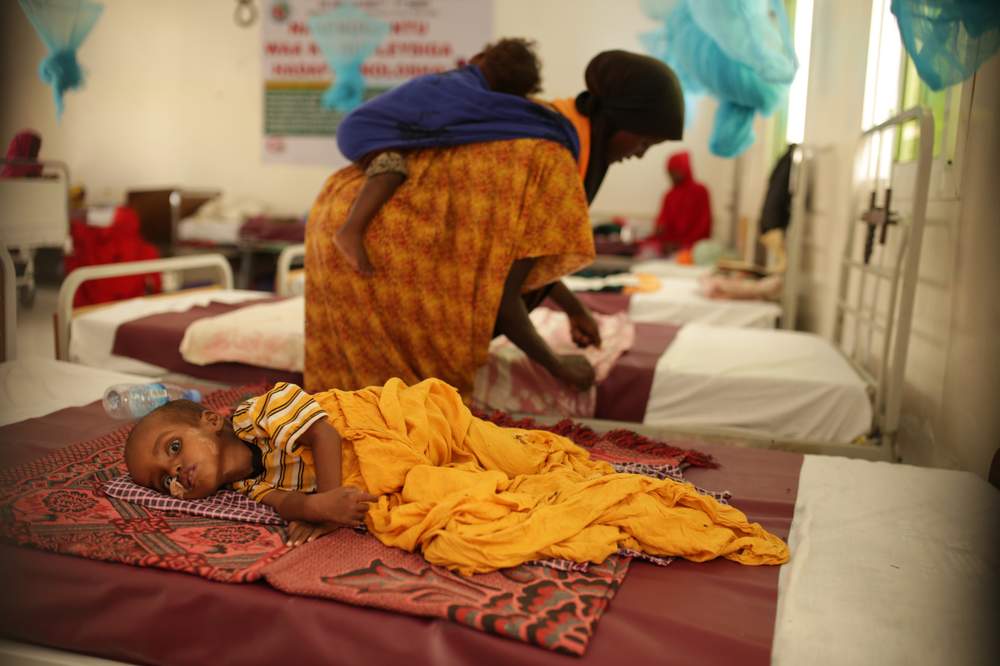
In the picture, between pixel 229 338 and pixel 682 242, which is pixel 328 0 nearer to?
pixel 682 242

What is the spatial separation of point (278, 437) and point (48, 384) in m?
1.14

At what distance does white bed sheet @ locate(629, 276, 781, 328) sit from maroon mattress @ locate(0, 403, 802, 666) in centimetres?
283

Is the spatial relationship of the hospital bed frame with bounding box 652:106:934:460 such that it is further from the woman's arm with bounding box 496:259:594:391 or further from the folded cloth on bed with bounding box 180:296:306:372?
the folded cloth on bed with bounding box 180:296:306:372

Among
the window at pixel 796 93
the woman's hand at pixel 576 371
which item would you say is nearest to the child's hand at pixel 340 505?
the woman's hand at pixel 576 371

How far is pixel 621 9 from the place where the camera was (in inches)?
155

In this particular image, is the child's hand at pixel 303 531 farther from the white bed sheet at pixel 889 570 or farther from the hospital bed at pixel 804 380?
the hospital bed at pixel 804 380

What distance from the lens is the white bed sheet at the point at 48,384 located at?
2.11m

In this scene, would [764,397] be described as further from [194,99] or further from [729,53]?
[194,99]

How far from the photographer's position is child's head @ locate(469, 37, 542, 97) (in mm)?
2289

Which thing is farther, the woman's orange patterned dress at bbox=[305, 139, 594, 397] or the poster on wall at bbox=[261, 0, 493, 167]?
the poster on wall at bbox=[261, 0, 493, 167]

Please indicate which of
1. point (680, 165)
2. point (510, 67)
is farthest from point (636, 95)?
point (680, 165)

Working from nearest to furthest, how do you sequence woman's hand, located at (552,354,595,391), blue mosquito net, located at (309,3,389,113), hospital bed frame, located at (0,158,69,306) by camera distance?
1. hospital bed frame, located at (0,158,69,306)
2. woman's hand, located at (552,354,595,391)
3. blue mosquito net, located at (309,3,389,113)

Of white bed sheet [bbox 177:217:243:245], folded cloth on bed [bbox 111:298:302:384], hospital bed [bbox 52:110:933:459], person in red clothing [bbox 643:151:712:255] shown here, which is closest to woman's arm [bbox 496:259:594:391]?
hospital bed [bbox 52:110:933:459]

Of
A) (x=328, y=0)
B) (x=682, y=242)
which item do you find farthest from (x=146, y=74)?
(x=682, y=242)
